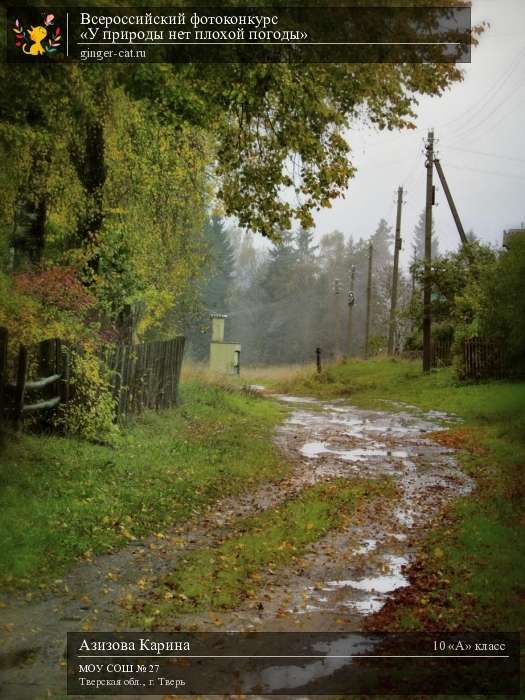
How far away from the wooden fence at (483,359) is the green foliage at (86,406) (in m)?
17.4

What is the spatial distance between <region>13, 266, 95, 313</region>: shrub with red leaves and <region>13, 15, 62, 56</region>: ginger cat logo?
3.36 metres

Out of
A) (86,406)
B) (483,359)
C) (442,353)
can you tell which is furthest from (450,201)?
(86,406)

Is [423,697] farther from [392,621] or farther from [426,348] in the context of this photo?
→ [426,348]

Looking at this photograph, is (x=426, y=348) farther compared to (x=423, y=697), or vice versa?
(x=426, y=348)

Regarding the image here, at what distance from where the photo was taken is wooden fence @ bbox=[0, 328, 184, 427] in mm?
10055

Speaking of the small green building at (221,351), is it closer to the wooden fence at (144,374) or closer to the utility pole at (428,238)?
the utility pole at (428,238)

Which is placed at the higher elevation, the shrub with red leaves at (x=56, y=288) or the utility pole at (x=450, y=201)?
the utility pole at (x=450, y=201)

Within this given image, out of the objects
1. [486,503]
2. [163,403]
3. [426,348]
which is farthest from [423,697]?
[426,348]

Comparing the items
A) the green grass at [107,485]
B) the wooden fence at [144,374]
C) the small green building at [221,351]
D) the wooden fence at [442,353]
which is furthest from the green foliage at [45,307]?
the small green building at [221,351]

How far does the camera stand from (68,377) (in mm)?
11320

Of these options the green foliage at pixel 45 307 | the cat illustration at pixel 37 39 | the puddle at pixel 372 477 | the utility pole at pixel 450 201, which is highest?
the utility pole at pixel 450 201

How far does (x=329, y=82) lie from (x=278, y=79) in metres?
0.87

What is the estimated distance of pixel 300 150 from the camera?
10.2 m

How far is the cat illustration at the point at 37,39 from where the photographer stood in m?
8.20
